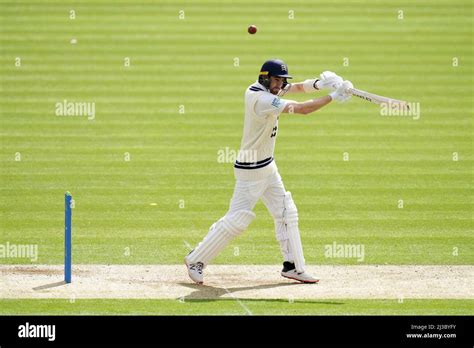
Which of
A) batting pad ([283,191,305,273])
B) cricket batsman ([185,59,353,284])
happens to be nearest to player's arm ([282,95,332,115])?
cricket batsman ([185,59,353,284])

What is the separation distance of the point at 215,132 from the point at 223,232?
9.57 meters

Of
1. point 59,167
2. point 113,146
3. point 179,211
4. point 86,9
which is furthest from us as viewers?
point 86,9

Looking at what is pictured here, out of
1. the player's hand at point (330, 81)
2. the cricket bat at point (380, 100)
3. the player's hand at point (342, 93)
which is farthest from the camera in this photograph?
the player's hand at point (330, 81)

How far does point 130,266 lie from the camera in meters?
12.6

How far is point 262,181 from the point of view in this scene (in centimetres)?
1168

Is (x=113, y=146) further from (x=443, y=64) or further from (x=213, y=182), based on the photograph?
(x=443, y=64)

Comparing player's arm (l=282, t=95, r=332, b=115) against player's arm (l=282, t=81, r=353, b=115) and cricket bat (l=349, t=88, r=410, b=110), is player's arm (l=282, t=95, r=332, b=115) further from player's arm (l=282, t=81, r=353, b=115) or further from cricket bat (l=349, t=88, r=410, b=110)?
cricket bat (l=349, t=88, r=410, b=110)

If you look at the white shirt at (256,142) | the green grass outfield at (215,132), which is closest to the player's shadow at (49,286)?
the green grass outfield at (215,132)

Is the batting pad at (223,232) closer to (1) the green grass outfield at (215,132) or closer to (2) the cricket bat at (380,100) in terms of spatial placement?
(1) the green grass outfield at (215,132)

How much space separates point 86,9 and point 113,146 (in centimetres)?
951

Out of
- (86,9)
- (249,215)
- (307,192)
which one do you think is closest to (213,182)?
(307,192)

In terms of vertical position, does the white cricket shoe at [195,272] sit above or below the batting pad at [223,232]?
below

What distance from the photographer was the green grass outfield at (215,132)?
1453 centimetres

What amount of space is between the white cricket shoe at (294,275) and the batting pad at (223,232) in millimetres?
807
